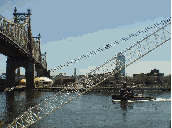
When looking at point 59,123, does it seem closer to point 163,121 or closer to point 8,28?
point 163,121

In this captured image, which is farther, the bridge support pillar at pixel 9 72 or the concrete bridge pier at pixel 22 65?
the bridge support pillar at pixel 9 72

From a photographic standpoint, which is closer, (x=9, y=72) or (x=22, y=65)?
(x=22, y=65)

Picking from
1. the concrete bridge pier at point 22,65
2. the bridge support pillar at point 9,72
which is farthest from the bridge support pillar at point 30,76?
the bridge support pillar at point 9,72

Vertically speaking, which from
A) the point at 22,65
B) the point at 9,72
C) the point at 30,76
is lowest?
the point at 30,76

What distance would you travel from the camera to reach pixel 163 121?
59562 mm

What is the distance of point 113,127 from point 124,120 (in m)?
8.48

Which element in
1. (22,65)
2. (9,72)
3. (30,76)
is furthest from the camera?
(9,72)

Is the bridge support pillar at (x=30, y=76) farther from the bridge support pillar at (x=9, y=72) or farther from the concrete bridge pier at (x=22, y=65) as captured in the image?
the bridge support pillar at (x=9, y=72)

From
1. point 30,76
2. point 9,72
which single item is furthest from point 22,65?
point 9,72

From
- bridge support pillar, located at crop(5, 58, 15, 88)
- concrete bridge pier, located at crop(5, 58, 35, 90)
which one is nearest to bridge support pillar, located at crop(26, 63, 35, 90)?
concrete bridge pier, located at crop(5, 58, 35, 90)

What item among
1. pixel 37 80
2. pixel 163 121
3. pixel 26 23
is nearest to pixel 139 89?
pixel 37 80

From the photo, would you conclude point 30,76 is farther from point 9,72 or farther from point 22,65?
point 9,72

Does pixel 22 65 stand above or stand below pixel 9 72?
above

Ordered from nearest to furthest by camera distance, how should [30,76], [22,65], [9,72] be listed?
[30,76], [22,65], [9,72]
